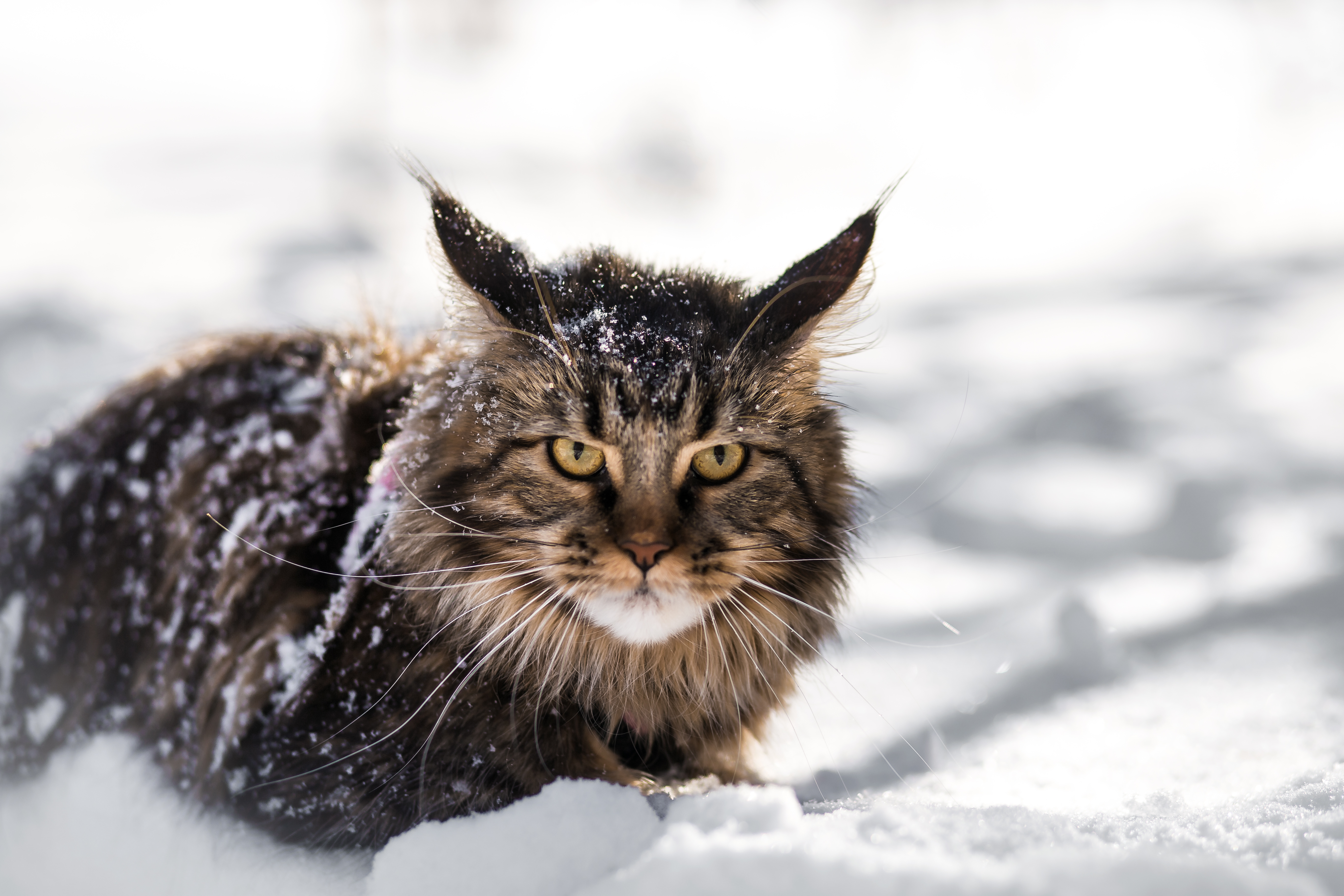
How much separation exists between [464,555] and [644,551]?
1.14ft

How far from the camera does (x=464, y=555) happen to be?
57.9 inches

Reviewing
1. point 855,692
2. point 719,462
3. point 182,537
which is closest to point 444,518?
point 719,462

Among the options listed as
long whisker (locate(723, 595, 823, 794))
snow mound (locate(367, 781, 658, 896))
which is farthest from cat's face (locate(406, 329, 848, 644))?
snow mound (locate(367, 781, 658, 896))

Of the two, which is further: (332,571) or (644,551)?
(332,571)

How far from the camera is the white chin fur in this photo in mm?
1361

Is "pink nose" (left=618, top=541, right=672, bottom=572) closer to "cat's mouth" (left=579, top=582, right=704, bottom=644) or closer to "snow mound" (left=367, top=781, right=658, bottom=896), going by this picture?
"cat's mouth" (left=579, top=582, right=704, bottom=644)

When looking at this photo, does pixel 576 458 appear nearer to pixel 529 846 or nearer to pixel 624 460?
pixel 624 460

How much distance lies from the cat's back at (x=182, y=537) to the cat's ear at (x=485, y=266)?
0.40 meters

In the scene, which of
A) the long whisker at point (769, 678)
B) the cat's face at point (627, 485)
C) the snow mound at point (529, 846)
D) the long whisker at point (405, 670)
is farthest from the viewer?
the long whisker at point (769, 678)

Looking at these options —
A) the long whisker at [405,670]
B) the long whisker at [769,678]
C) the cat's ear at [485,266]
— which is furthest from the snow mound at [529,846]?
the cat's ear at [485,266]

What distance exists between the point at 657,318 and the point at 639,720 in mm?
771

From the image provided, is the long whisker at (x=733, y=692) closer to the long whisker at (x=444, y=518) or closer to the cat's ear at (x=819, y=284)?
the long whisker at (x=444, y=518)

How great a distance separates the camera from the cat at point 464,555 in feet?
4.65

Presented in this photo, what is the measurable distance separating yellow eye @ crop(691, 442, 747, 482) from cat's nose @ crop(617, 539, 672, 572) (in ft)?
0.61
